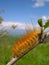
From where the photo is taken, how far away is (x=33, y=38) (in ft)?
3.90

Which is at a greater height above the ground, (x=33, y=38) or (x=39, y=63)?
(x=33, y=38)

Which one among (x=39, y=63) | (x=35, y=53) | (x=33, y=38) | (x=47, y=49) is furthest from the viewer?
(x=47, y=49)

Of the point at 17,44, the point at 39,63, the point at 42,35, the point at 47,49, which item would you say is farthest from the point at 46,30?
the point at 47,49

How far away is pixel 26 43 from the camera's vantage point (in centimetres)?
119

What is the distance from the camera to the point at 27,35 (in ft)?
3.99

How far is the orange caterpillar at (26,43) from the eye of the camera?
1.19m

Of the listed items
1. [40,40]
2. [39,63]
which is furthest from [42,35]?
[39,63]

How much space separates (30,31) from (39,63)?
551 centimetres

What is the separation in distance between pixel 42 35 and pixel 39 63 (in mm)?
5514

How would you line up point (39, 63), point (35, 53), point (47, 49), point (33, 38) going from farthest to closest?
Result: point (47, 49), point (35, 53), point (39, 63), point (33, 38)

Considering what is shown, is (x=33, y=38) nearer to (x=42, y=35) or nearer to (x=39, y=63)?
(x=42, y=35)

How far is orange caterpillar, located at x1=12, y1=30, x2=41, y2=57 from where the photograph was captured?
46.8 inches

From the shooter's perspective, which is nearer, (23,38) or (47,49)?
(23,38)

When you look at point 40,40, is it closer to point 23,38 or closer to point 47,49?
point 23,38
